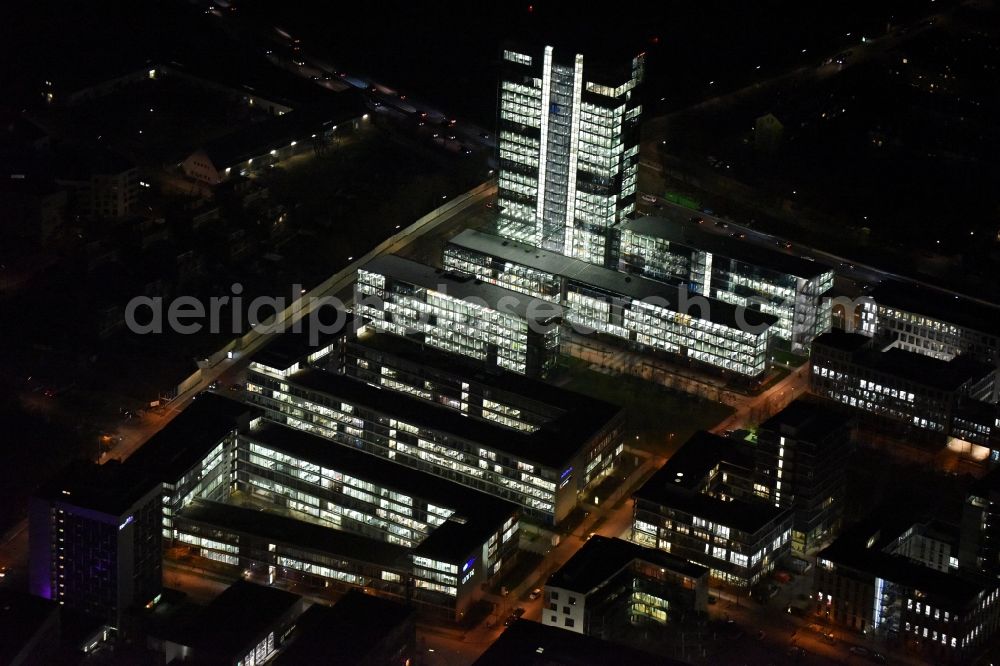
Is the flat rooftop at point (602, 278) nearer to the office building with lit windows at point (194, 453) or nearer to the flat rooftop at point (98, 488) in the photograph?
the office building with lit windows at point (194, 453)

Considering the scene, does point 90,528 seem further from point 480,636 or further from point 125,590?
point 480,636

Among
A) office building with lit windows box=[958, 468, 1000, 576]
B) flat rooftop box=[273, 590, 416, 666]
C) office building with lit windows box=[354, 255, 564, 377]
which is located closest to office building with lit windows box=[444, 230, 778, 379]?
office building with lit windows box=[354, 255, 564, 377]

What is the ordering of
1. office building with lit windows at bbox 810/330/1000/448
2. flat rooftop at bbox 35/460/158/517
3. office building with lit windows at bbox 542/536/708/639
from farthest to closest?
office building with lit windows at bbox 810/330/1000/448
office building with lit windows at bbox 542/536/708/639
flat rooftop at bbox 35/460/158/517

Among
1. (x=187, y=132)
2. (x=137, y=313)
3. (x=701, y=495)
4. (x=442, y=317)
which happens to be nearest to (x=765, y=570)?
(x=701, y=495)

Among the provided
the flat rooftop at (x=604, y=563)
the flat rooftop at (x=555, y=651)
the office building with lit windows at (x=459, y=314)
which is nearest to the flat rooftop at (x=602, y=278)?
the office building with lit windows at (x=459, y=314)

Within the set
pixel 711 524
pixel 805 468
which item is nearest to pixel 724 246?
pixel 805 468

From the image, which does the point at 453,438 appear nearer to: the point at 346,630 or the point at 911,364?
the point at 346,630

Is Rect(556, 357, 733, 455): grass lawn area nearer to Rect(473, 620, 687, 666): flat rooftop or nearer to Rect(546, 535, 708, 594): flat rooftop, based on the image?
Rect(546, 535, 708, 594): flat rooftop
